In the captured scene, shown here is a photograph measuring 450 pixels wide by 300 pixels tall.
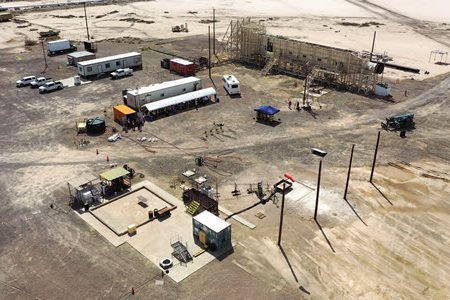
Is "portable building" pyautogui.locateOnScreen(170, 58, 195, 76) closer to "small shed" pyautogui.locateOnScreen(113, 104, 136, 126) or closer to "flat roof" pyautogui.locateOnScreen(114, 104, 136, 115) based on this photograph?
"flat roof" pyautogui.locateOnScreen(114, 104, 136, 115)

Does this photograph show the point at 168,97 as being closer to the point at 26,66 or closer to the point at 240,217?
the point at 240,217

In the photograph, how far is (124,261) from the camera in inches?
1233

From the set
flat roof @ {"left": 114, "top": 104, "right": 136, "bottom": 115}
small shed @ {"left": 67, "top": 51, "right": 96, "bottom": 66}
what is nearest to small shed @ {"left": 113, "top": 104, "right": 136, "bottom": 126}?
flat roof @ {"left": 114, "top": 104, "right": 136, "bottom": 115}

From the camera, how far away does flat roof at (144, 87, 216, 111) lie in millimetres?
57334

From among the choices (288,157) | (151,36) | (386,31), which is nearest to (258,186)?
(288,157)

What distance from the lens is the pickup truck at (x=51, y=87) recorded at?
219 feet

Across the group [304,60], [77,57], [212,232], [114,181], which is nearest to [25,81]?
[77,57]

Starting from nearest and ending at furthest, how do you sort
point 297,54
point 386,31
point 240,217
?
point 240,217, point 297,54, point 386,31

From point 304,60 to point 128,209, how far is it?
4938 centimetres

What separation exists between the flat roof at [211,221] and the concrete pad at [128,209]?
5124mm

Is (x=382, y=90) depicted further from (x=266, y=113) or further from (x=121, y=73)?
(x=121, y=73)

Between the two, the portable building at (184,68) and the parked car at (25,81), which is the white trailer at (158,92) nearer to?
the portable building at (184,68)

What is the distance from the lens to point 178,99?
5994 cm

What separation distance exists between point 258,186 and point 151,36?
262ft
